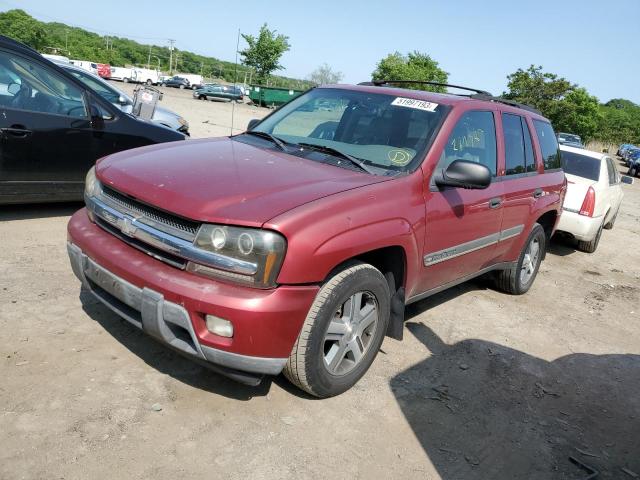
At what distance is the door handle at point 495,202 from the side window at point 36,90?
4272 mm

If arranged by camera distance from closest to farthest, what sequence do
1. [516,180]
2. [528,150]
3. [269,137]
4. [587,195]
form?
[269,137]
[516,180]
[528,150]
[587,195]

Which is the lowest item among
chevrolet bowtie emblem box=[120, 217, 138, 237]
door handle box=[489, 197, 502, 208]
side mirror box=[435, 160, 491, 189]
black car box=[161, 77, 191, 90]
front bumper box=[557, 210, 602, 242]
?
black car box=[161, 77, 191, 90]

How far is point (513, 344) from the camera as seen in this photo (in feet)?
14.7

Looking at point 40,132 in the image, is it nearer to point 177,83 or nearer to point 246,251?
point 246,251

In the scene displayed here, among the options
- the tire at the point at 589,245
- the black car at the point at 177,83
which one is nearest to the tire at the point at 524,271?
the tire at the point at 589,245

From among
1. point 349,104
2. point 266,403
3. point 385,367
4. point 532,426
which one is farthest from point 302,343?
point 349,104

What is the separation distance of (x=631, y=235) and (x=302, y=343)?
32.3 ft

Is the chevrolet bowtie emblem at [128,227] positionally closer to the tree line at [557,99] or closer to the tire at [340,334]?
the tire at [340,334]

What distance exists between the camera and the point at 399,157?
359cm

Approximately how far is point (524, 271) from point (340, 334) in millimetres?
3258

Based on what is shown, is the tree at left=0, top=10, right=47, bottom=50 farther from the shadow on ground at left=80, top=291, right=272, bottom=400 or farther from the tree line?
the shadow on ground at left=80, top=291, right=272, bottom=400

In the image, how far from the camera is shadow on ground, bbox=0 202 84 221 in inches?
230

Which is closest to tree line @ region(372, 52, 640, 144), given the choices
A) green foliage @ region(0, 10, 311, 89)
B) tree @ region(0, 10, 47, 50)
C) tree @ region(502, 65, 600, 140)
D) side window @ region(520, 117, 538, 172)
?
tree @ region(502, 65, 600, 140)

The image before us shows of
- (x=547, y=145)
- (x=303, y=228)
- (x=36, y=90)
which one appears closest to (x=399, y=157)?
(x=303, y=228)
